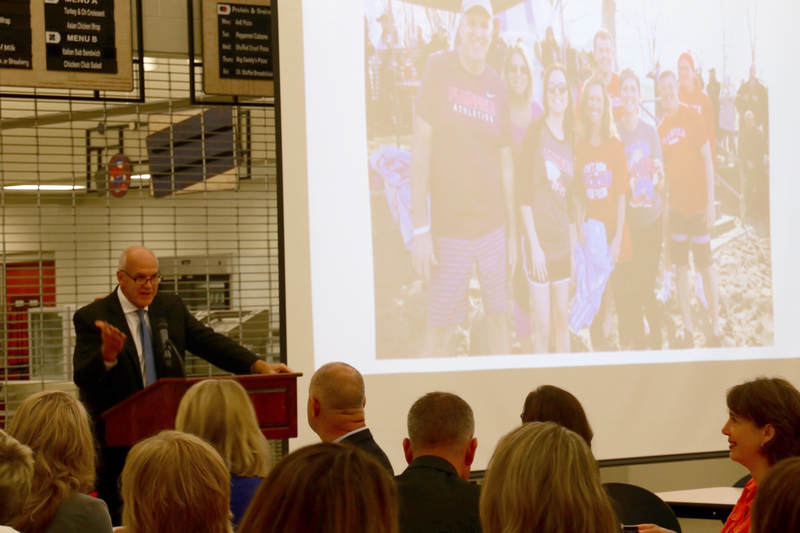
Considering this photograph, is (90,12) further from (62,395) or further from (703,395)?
(703,395)

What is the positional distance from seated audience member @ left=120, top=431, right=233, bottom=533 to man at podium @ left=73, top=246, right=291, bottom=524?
1577 mm

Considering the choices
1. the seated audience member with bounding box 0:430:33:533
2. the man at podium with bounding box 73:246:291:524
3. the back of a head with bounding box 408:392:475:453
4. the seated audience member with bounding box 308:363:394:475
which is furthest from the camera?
the man at podium with bounding box 73:246:291:524

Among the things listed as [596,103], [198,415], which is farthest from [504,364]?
[198,415]

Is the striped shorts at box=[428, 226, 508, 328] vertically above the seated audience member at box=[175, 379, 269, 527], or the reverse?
the striped shorts at box=[428, 226, 508, 328]

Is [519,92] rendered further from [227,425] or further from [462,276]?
[227,425]

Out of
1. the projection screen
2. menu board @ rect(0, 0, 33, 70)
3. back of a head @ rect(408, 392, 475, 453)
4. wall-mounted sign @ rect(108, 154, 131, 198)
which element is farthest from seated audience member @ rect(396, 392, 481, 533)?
menu board @ rect(0, 0, 33, 70)

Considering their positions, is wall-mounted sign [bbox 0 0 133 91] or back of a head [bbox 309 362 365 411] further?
wall-mounted sign [bbox 0 0 133 91]

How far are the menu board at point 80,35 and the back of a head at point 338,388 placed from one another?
8.81 feet

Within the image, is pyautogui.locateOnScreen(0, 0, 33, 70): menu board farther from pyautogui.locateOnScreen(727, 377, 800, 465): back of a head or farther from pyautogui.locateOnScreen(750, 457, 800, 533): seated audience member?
pyautogui.locateOnScreen(750, 457, 800, 533): seated audience member

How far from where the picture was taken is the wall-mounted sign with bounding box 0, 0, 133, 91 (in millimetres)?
4098

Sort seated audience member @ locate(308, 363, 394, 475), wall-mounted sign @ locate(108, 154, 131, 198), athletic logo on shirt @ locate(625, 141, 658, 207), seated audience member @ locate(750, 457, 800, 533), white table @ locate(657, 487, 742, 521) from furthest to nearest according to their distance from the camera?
1. wall-mounted sign @ locate(108, 154, 131, 198)
2. athletic logo on shirt @ locate(625, 141, 658, 207)
3. white table @ locate(657, 487, 742, 521)
4. seated audience member @ locate(308, 363, 394, 475)
5. seated audience member @ locate(750, 457, 800, 533)

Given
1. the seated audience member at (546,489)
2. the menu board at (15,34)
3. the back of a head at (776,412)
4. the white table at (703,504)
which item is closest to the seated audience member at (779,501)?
the seated audience member at (546,489)

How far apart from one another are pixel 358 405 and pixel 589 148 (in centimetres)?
215

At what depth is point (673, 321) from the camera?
4.02 m
